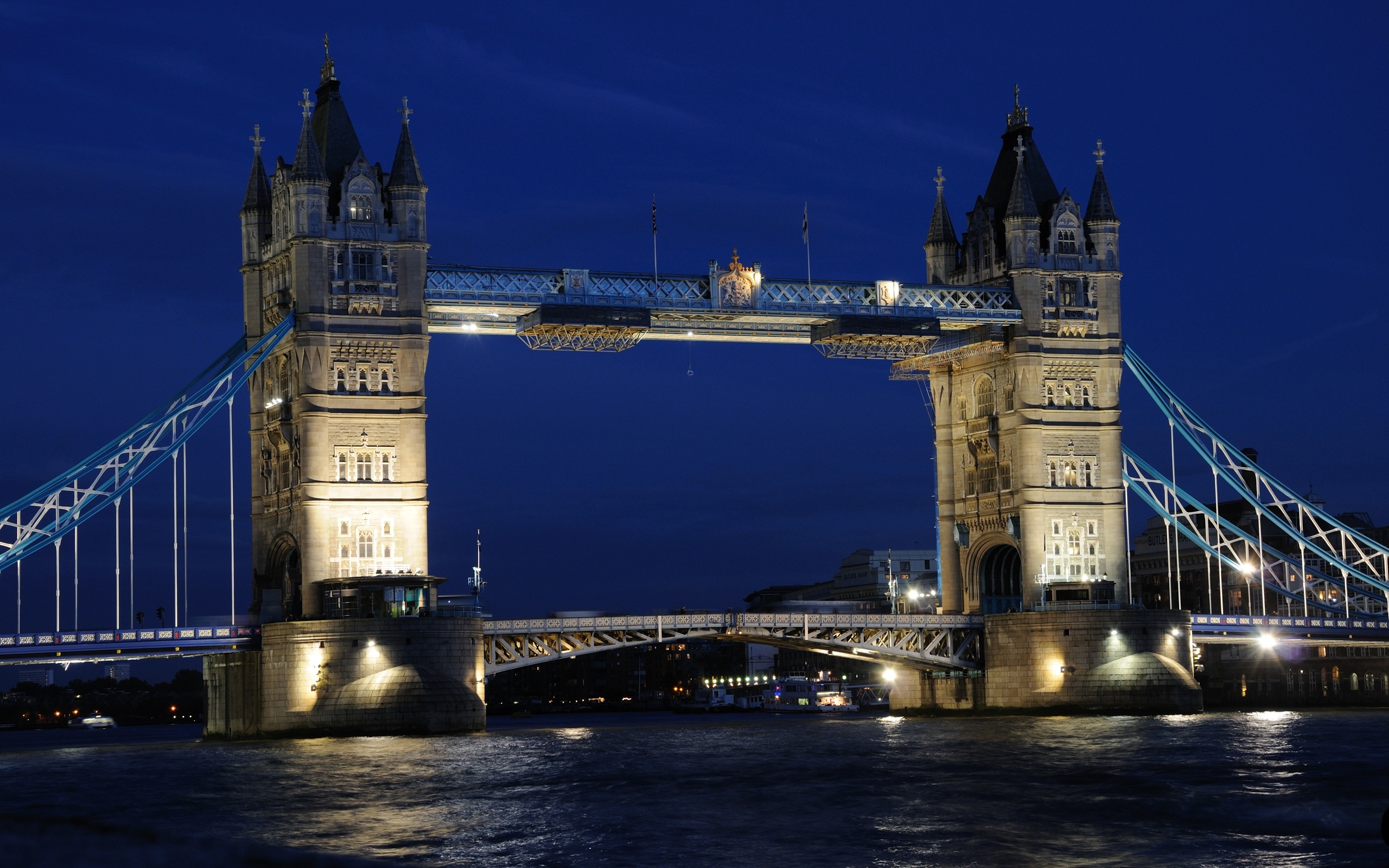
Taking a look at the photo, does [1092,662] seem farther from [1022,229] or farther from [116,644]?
[116,644]

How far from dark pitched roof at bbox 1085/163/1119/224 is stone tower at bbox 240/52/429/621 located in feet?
114

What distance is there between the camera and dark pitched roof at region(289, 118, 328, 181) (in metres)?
84.7

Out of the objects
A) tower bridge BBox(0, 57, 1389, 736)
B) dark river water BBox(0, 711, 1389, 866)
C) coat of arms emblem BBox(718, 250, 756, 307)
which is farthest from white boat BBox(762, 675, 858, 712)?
dark river water BBox(0, 711, 1389, 866)

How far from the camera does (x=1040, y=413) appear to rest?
9638 cm

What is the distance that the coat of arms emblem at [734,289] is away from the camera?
90.8m

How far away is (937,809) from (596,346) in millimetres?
44596

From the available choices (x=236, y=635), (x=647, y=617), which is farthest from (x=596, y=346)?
(x=236, y=635)

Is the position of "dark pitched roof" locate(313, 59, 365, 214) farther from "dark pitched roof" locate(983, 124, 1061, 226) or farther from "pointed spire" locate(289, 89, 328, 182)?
"dark pitched roof" locate(983, 124, 1061, 226)

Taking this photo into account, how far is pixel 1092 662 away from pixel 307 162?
42.1 metres

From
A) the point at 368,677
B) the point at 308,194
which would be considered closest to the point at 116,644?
the point at 368,677

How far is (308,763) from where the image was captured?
211 ft

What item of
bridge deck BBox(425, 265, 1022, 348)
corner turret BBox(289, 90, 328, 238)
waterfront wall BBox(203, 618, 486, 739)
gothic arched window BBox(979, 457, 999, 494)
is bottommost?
waterfront wall BBox(203, 618, 486, 739)

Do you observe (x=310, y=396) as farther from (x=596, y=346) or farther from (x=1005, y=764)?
(x=1005, y=764)

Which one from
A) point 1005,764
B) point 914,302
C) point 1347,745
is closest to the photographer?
point 1005,764
